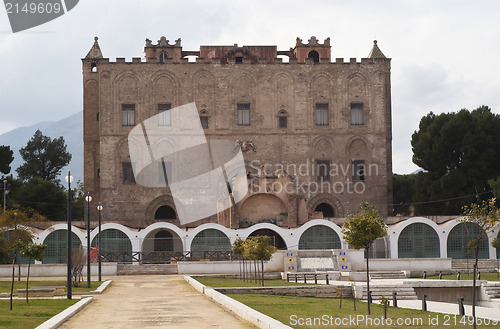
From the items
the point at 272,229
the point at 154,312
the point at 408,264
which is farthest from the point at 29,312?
the point at 272,229

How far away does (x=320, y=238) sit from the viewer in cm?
A: 5103

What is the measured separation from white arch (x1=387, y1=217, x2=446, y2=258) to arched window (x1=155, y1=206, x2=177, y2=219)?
1991 centimetres

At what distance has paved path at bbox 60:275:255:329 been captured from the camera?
1694 cm

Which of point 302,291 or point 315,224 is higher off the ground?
point 315,224

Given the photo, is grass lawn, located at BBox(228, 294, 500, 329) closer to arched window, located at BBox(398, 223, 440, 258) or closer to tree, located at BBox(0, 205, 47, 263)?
tree, located at BBox(0, 205, 47, 263)

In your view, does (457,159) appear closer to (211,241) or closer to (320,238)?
(320,238)

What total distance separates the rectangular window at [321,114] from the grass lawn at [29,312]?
139 feet

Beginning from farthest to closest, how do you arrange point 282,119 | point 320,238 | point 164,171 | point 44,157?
point 44,157
point 282,119
point 164,171
point 320,238

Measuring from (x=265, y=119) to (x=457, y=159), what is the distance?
16198mm

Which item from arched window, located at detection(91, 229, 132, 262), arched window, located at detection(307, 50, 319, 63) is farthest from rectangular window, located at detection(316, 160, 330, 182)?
arched window, located at detection(91, 229, 132, 262)

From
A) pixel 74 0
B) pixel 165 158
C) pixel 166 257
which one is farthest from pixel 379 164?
pixel 74 0

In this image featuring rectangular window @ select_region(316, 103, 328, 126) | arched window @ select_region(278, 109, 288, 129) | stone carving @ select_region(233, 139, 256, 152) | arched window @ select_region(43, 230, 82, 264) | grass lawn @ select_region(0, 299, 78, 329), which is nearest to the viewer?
grass lawn @ select_region(0, 299, 78, 329)

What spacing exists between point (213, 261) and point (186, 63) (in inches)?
926

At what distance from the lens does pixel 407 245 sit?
5066cm
